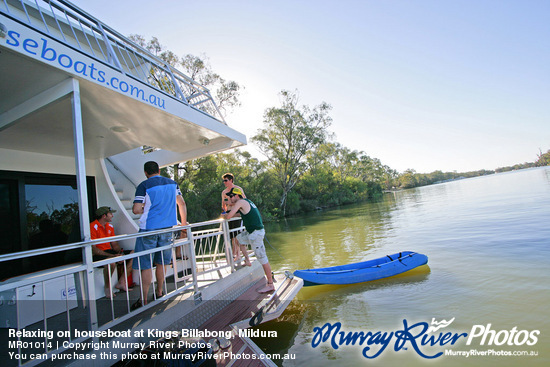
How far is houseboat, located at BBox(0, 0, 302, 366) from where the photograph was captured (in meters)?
2.78

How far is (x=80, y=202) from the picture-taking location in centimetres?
292

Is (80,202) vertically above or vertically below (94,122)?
below

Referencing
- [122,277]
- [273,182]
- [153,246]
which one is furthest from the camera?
[273,182]

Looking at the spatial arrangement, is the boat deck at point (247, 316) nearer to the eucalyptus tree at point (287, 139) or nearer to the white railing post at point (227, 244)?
the white railing post at point (227, 244)

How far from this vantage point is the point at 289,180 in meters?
38.2

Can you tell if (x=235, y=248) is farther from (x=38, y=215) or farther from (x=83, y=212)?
(x=38, y=215)

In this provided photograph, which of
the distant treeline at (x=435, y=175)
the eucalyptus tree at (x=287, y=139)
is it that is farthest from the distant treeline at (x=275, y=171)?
the distant treeline at (x=435, y=175)

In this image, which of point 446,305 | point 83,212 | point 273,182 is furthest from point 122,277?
point 273,182

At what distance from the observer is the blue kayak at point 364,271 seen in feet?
21.4

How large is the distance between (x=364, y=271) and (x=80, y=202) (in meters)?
6.37

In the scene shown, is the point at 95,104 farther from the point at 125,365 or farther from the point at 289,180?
the point at 289,180

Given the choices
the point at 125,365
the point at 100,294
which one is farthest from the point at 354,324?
the point at 100,294

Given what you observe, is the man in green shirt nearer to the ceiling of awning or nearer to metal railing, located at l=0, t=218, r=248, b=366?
metal railing, located at l=0, t=218, r=248, b=366

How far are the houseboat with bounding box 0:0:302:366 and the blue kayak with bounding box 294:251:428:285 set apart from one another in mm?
1200
